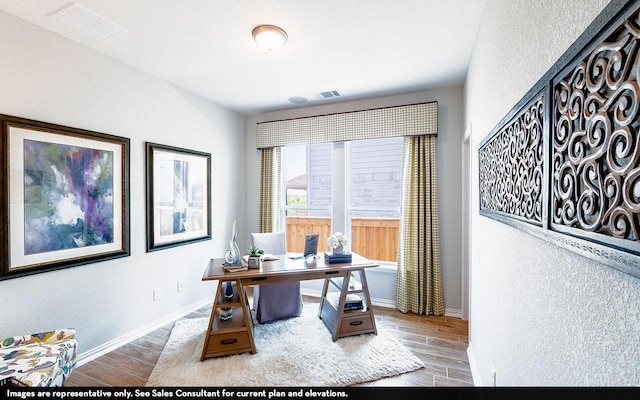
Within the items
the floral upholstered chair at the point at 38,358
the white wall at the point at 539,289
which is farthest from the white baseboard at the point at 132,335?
the white wall at the point at 539,289

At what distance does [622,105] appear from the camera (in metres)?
0.52

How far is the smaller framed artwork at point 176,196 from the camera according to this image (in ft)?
10.1

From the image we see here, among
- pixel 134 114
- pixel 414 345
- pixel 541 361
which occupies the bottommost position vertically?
pixel 414 345

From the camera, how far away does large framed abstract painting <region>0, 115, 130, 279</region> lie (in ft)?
6.68

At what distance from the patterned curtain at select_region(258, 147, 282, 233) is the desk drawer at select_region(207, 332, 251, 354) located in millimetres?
1933

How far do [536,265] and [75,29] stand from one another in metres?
3.27

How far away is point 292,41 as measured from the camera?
238cm

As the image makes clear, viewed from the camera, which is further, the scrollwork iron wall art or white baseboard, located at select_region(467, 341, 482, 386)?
white baseboard, located at select_region(467, 341, 482, 386)

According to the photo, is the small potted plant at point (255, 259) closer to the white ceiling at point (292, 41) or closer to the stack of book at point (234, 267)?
the stack of book at point (234, 267)

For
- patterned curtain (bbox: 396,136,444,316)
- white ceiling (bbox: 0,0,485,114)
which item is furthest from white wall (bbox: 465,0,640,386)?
patterned curtain (bbox: 396,136,444,316)

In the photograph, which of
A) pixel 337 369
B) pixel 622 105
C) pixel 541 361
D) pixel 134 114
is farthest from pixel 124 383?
pixel 622 105

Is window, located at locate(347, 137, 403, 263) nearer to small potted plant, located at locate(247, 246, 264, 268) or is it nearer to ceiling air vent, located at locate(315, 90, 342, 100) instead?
ceiling air vent, located at locate(315, 90, 342, 100)

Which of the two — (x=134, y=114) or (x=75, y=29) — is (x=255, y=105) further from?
(x=75, y=29)

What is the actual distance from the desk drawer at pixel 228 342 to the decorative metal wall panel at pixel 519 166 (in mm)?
2195
